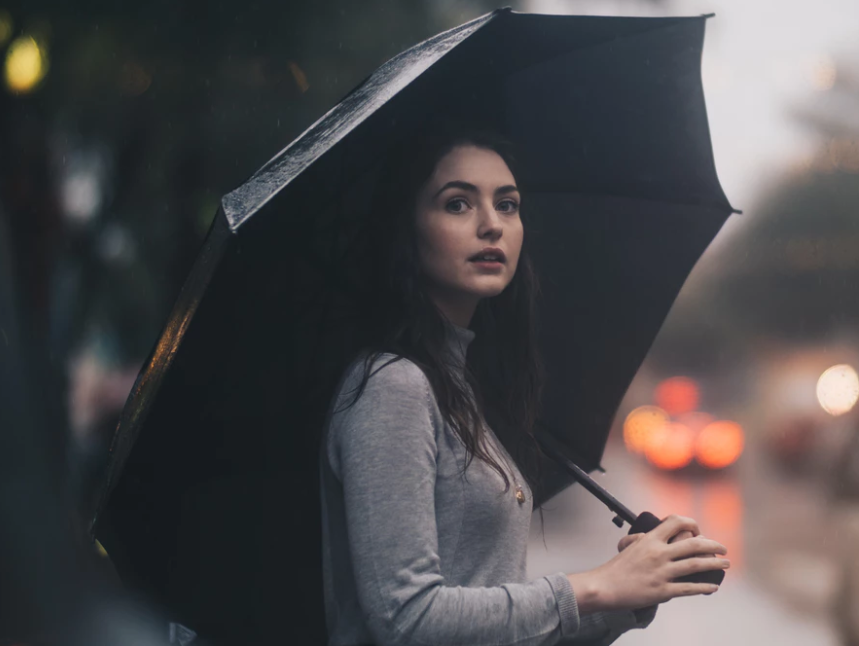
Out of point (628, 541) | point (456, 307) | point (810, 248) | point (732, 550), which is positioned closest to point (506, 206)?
point (456, 307)

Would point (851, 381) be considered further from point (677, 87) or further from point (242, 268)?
point (242, 268)

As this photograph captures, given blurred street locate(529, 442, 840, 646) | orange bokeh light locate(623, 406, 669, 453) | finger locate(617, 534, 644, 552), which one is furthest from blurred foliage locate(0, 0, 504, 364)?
orange bokeh light locate(623, 406, 669, 453)

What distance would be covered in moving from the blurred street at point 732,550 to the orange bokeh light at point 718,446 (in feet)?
0.82

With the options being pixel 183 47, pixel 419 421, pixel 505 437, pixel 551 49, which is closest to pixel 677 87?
pixel 551 49

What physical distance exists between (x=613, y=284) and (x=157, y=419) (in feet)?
4.44

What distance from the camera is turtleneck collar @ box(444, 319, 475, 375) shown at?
1.96 m

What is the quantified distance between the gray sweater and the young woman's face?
0.90 feet

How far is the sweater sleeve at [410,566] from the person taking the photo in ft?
5.28

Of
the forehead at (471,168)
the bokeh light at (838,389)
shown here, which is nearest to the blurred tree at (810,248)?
the bokeh light at (838,389)

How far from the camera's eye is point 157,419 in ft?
5.89

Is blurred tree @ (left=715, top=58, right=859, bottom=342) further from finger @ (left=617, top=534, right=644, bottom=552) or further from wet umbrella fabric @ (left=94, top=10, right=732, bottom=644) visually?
finger @ (left=617, top=534, right=644, bottom=552)

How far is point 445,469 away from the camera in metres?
1.73

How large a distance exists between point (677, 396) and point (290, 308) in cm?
1578

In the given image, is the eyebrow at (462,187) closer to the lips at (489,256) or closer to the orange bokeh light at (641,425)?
the lips at (489,256)
